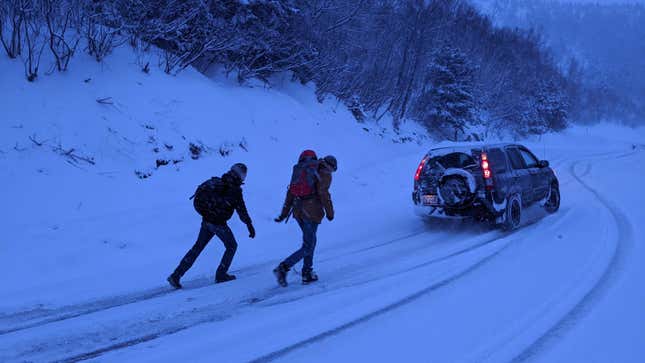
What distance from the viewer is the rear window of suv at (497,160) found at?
27.5 feet

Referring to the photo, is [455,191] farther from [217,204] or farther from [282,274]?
[217,204]

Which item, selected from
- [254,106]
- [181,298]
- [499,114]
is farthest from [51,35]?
[499,114]

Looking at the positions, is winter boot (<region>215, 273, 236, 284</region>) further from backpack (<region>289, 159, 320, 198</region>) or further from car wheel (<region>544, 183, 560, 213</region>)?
car wheel (<region>544, 183, 560, 213</region>)

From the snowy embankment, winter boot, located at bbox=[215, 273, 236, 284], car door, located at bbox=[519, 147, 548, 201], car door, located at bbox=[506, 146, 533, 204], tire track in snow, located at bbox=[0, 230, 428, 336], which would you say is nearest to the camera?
tire track in snow, located at bbox=[0, 230, 428, 336]

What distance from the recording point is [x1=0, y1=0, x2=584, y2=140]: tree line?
10.5m

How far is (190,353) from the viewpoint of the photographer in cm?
388

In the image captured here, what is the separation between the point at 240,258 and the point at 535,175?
6614 millimetres

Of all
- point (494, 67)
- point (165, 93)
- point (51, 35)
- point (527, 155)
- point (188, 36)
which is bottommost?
point (527, 155)

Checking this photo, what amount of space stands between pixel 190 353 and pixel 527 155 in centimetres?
883

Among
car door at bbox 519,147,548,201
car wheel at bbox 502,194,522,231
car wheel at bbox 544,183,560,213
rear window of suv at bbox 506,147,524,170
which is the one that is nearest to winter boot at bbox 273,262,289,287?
car wheel at bbox 502,194,522,231

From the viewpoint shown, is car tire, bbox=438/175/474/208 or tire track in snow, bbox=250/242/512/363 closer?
tire track in snow, bbox=250/242/512/363

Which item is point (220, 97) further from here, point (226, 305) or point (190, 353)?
point (190, 353)

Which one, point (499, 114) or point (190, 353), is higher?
point (499, 114)

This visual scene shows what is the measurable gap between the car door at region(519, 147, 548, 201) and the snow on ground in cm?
56
